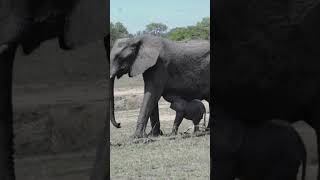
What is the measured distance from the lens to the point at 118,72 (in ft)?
26.2

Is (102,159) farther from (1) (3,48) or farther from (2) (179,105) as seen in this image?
(2) (179,105)

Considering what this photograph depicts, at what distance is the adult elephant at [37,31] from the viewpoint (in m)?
1.91

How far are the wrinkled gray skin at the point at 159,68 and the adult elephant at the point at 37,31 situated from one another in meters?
5.57

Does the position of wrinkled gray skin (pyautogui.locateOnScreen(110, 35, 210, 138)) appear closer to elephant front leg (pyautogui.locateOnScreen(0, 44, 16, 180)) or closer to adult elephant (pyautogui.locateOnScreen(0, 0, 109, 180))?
adult elephant (pyautogui.locateOnScreen(0, 0, 109, 180))

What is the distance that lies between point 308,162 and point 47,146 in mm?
883

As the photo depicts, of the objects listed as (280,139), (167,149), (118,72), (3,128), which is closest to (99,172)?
(3,128)

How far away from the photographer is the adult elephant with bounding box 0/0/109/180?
191cm

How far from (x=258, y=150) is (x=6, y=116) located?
2.83 ft

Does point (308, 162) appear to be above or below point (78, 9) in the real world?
below

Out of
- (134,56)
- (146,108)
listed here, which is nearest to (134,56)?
(134,56)

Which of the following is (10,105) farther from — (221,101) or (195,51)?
(195,51)

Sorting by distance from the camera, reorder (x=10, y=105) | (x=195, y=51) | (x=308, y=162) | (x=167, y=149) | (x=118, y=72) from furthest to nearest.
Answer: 1. (x=195, y=51)
2. (x=118, y=72)
3. (x=167, y=149)
4. (x=308, y=162)
5. (x=10, y=105)

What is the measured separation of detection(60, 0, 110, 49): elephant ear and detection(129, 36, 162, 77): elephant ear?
5.79m

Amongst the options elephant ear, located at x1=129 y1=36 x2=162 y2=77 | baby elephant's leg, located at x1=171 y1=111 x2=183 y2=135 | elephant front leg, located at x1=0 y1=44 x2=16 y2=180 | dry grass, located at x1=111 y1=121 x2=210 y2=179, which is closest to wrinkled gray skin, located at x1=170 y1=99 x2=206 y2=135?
baby elephant's leg, located at x1=171 y1=111 x2=183 y2=135
